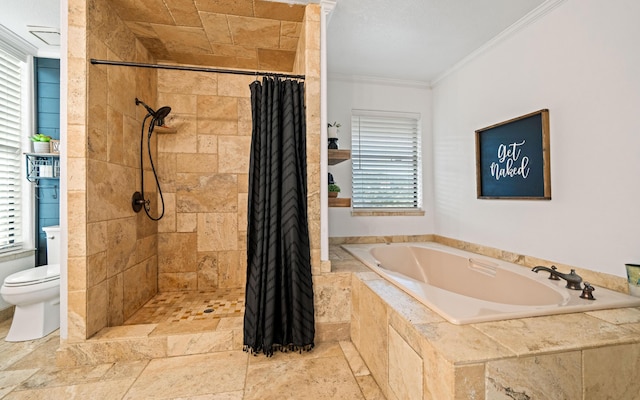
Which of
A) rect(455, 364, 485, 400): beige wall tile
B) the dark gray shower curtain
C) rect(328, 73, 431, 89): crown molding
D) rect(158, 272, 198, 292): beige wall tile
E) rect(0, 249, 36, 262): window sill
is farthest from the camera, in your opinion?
rect(328, 73, 431, 89): crown molding

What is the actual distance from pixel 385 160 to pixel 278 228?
172 cm

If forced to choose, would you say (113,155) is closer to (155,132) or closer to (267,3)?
(155,132)

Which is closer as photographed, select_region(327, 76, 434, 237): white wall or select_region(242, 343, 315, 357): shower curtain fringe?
select_region(242, 343, 315, 357): shower curtain fringe

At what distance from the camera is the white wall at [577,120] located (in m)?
1.46

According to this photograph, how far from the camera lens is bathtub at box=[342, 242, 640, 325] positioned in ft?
3.90

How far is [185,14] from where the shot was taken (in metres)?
1.92

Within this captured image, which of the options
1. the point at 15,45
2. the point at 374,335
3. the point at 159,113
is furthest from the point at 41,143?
the point at 374,335

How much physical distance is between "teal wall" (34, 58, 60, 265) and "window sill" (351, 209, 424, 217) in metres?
2.89

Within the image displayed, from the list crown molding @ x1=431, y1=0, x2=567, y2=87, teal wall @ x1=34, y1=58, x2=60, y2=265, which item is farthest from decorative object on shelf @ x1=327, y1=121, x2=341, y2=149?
teal wall @ x1=34, y1=58, x2=60, y2=265

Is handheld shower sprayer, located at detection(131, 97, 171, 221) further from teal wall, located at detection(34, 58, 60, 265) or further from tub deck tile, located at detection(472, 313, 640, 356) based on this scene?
tub deck tile, located at detection(472, 313, 640, 356)

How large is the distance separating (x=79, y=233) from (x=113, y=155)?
22.1 inches

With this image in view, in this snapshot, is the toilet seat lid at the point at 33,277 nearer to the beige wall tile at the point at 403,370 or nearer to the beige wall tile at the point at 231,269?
the beige wall tile at the point at 231,269

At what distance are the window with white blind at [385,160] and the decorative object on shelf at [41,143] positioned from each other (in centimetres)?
283

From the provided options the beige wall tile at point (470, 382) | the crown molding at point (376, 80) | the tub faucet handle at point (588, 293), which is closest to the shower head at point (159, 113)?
the crown molding at point (376, 80)
